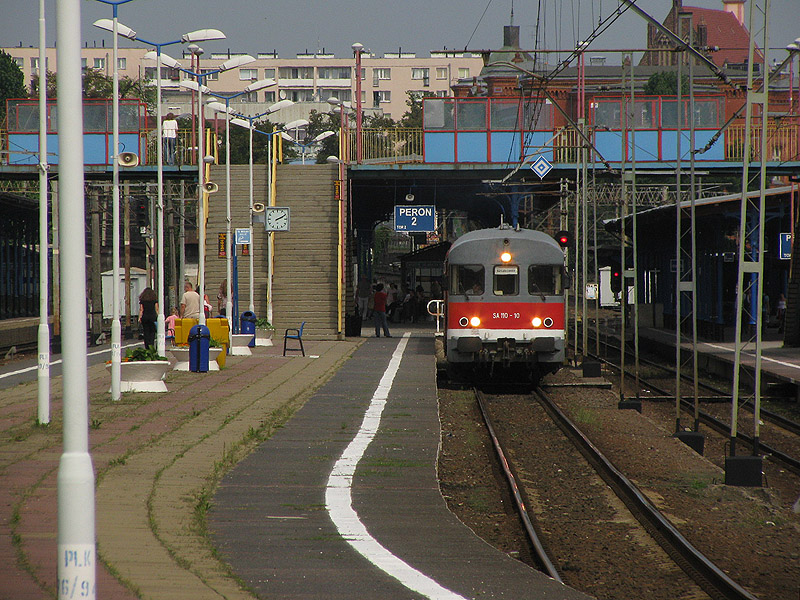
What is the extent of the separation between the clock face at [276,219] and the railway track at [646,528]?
16.0 meters

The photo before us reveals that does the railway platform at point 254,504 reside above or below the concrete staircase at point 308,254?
below

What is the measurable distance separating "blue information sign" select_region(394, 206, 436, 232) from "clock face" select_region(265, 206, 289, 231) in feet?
26.0

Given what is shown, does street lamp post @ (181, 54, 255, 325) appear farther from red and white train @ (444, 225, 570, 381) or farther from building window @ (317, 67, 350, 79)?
building window @ (317, 67, 350, 79)

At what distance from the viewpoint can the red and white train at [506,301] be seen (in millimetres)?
20047

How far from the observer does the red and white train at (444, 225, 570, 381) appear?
20.0 m

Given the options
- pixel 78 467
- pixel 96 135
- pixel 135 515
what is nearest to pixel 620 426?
pixel 135 515

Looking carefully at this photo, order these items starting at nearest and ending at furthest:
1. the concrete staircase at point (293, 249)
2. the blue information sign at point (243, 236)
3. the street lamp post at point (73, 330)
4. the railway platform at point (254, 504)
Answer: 1. the street lamp post at point (73, 330)
2. the railway platform at point (254, 504)
3. the blue information sign at point (243, 236)
4. the concrete staircase at point (293, 249)

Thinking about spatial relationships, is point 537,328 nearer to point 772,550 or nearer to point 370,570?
point 772,550

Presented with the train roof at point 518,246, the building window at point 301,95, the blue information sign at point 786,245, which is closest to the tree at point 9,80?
the blue information sign at point 786,245

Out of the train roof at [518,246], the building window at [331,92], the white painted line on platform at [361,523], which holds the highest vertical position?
the building window at [331,92]

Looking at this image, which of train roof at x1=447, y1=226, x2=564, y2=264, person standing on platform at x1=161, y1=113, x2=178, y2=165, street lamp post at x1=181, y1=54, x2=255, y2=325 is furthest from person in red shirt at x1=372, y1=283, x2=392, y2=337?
train roof at x1=447, y1=226, x2=564, y2=264

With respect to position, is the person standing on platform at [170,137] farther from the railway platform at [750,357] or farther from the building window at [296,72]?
the building window at [296,72]

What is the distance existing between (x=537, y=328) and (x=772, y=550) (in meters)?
11.7

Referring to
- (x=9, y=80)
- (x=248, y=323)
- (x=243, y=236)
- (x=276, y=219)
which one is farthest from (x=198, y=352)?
(x=9, y=80)
